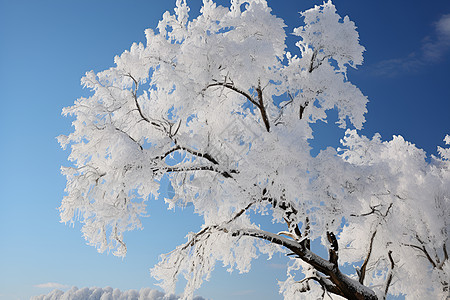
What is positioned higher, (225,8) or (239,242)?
(225,8)

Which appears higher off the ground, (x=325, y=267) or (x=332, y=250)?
(x=332, y=250)

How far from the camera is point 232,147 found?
31.8ft

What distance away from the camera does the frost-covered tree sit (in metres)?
8.32

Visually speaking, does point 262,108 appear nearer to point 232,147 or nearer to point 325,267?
point 232,147

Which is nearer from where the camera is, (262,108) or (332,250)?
(332,250)

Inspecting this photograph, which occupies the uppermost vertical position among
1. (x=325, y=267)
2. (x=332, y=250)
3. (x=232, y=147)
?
(x=232, y=147)

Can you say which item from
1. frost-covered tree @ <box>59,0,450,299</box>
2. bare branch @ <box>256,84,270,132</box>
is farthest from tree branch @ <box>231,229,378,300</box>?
bare branch @ <box>256,84,270,132</box>

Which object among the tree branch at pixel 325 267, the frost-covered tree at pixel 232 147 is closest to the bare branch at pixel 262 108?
the frost-covered tree at pixel 232 147

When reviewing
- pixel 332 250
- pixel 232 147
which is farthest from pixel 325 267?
pixel 232 147

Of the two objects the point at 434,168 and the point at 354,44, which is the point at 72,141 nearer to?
the point at 354,44

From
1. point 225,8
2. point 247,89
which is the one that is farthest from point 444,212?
point 225,8

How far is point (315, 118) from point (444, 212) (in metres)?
8.03

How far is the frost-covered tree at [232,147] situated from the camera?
832cm

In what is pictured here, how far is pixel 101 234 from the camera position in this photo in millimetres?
9617
